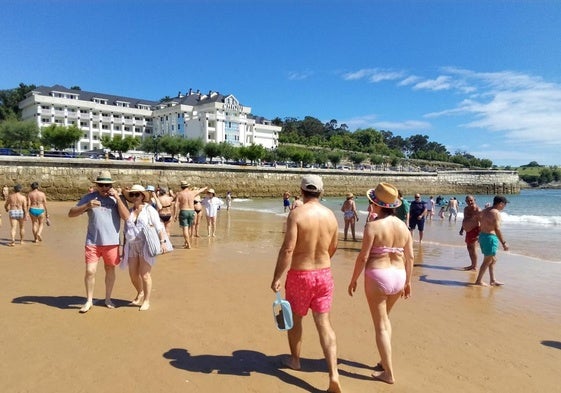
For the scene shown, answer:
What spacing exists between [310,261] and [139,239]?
2.70 meters

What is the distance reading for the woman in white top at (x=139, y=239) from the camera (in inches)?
201

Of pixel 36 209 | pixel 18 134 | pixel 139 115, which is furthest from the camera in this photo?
pixel 139 115

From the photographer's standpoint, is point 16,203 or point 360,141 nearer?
point 16,203

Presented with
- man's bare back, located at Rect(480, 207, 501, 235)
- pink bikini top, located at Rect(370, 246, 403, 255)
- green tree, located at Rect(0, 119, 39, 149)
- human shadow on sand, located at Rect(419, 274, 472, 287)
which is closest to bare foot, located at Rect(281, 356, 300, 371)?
pink bikini top, located at Rect(370, 246, 403, 255)

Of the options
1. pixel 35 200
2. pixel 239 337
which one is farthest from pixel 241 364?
pixel 35 200

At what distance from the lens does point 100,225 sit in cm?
507

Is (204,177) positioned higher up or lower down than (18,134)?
lower down

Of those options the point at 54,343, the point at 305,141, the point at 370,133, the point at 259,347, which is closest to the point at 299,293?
the point at 259,347

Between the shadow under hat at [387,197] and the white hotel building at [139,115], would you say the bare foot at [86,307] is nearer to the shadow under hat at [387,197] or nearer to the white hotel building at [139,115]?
the shadow under hat at [387,197]

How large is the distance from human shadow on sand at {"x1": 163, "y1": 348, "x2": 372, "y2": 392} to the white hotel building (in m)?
72.2

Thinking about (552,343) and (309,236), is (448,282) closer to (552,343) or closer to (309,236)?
(552,343)

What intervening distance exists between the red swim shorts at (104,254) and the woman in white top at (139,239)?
118mm

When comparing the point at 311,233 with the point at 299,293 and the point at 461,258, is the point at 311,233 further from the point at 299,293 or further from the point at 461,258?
the point at 461,258

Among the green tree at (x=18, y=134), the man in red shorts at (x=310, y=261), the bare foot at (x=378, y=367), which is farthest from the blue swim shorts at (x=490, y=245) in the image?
the green tree at (x=18, y=134)
